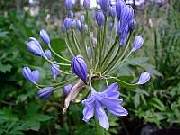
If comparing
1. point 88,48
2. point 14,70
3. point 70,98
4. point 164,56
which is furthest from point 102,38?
point 164,56

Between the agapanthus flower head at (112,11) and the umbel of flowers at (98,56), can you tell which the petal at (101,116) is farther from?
the agapanthus flower head at (112,11)

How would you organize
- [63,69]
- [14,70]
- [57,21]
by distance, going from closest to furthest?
[63,69], [14,70], [57,21]

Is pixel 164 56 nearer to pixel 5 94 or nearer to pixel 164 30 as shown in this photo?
pixel 164 30

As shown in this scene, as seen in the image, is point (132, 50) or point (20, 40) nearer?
point (132, 50)

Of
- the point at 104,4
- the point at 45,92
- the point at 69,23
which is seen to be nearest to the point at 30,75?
the point at 45,92

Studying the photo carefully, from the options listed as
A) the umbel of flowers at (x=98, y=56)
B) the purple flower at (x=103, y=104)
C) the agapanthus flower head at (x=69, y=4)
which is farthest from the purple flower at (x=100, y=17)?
the purple flower at (x=103, y=104)

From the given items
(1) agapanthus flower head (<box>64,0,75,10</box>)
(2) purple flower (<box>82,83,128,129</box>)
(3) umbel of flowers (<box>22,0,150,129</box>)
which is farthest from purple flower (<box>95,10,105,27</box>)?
(2) purple flower (<box>82,83,128,129</box>)

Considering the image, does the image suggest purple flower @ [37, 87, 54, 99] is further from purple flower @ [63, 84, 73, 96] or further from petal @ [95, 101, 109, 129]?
petal @ [95, 101, 109, 129]
